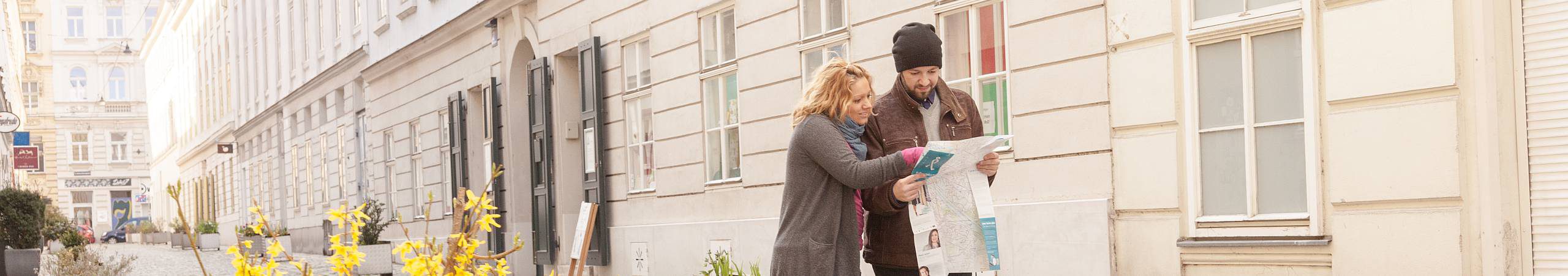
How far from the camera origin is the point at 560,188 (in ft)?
55.5

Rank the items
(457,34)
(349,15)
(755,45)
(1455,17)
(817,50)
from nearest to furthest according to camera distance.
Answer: (1455,17)
(817,50)
(755,45)
(457,34)
(349,15)

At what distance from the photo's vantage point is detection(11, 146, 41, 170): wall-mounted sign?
32.9m

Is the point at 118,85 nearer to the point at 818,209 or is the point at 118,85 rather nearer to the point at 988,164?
the point at 818,209

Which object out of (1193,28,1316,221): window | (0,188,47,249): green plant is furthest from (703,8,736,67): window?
(0,188,47,249): green plant

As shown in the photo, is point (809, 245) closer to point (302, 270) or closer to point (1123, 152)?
point (302, 270)

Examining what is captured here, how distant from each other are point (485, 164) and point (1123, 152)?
1359 centimetres

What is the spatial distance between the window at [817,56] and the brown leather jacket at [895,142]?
582cm

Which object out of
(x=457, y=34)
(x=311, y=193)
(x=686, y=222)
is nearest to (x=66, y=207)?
(x=311, y=193)

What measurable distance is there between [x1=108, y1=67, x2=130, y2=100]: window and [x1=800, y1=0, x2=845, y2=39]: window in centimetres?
7179

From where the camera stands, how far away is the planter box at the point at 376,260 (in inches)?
663

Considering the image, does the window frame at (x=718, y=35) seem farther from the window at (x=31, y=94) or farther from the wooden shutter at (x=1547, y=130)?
the window at (x=31, y=94)

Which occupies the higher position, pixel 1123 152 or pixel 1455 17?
pixel 1455 17

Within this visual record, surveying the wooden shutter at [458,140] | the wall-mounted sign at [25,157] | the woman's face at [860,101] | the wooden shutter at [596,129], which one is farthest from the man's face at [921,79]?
the wall-mounted sign at [25,157]

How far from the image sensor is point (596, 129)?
51.8 ft
